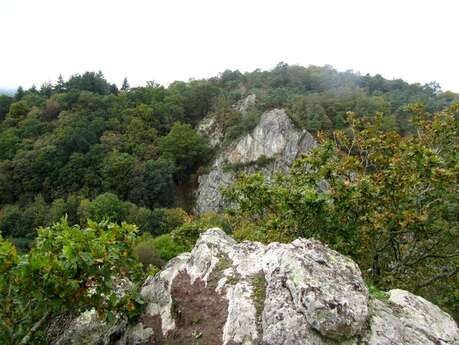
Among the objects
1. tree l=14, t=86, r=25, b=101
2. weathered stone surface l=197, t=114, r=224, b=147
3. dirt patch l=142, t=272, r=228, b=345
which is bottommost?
weathered stone surface l=197, t=114, r=224, b=147

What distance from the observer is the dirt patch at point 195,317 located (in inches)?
211

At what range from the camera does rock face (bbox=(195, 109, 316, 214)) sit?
61156 millimetres

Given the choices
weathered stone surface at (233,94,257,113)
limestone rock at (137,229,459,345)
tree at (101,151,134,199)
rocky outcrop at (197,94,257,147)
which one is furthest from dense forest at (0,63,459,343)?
weathered stone surface at (233,94,257,113)

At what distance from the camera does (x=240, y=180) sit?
10.3 m

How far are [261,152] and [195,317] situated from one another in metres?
57.6

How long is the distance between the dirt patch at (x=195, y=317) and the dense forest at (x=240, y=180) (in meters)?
0.70

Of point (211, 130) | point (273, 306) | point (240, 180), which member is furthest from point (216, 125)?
point (273, 306)

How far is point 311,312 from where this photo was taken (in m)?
4.73

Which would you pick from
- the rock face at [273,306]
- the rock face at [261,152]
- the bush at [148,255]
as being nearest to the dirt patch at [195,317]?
the rock face at [273,306]

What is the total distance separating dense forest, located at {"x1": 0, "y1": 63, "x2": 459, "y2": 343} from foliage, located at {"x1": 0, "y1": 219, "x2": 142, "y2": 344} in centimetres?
4

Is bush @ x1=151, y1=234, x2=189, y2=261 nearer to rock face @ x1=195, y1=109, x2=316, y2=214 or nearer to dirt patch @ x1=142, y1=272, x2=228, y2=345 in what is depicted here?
rock face @ x1=195, y1=109, x2=316, y2=214

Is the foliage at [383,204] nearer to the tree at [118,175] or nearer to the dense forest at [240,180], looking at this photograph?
the dense forest at [240,180]

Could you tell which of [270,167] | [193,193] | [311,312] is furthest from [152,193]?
[311,312]

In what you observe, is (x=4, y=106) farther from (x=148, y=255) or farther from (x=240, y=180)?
(x=240, y=180)
